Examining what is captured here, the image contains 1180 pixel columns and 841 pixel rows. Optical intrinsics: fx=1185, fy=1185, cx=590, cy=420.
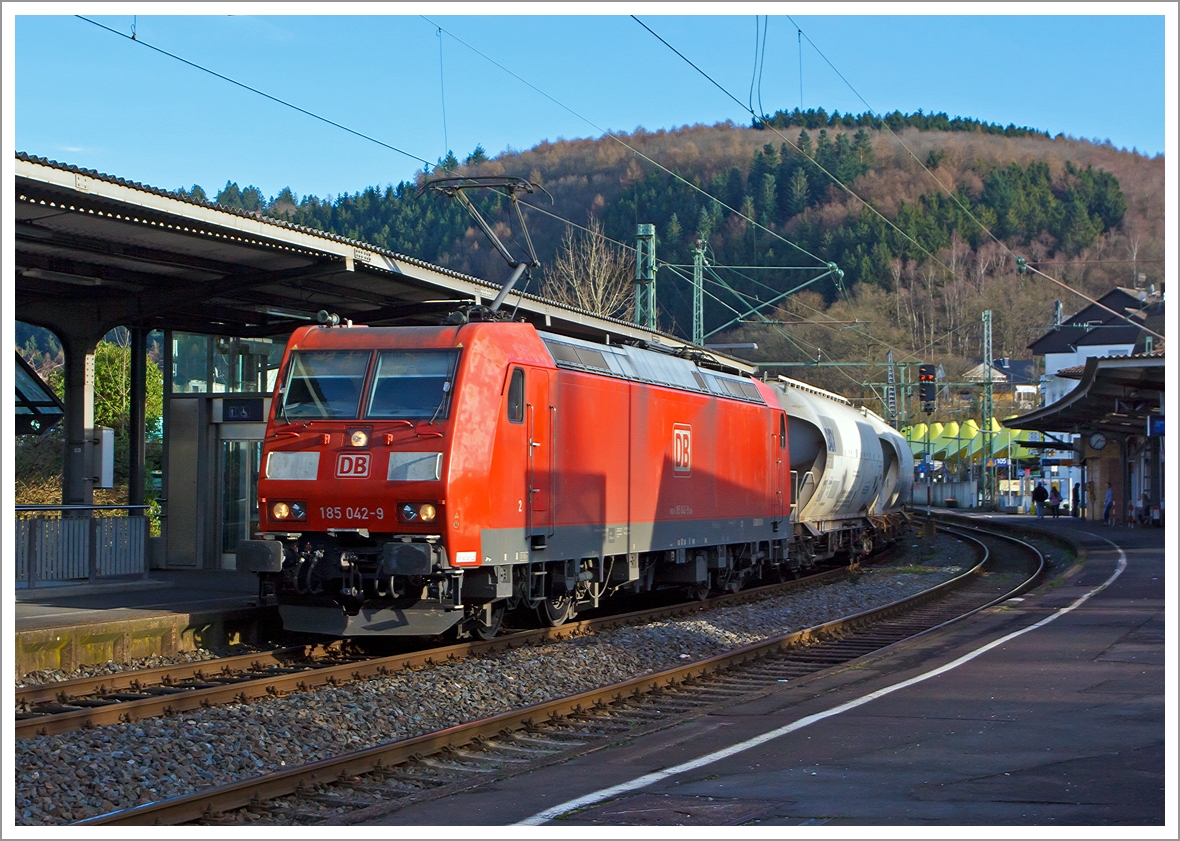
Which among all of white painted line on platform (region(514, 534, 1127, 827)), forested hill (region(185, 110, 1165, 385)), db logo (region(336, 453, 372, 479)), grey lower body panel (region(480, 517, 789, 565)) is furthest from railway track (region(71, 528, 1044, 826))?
Result: forested hill (region(185, 110, 1165, 385))

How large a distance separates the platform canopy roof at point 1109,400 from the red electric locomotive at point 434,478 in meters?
14.0

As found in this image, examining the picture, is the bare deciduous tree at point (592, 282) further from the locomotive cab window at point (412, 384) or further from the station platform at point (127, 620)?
the locomotive cab window at point (412, 384)

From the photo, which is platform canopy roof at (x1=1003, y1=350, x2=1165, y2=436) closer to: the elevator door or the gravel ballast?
the gravel ballast

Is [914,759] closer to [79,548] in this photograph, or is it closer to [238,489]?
[79,548]

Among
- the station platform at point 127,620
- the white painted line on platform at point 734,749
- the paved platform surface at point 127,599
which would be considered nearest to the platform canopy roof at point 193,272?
the paved platform surface at point 127,599

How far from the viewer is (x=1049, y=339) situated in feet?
246

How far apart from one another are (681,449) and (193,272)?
22.6 feet

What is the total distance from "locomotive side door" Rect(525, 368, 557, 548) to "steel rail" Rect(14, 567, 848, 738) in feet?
4.35

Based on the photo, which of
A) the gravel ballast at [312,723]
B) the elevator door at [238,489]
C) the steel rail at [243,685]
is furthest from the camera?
the elevator door at [238,489]

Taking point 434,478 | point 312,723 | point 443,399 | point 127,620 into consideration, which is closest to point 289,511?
point 434,478

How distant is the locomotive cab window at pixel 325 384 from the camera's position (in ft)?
40.7

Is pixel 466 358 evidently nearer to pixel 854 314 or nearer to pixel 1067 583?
pixel 1067 583

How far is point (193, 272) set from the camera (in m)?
15.2

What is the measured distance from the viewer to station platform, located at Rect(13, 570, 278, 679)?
11391 millimetres
